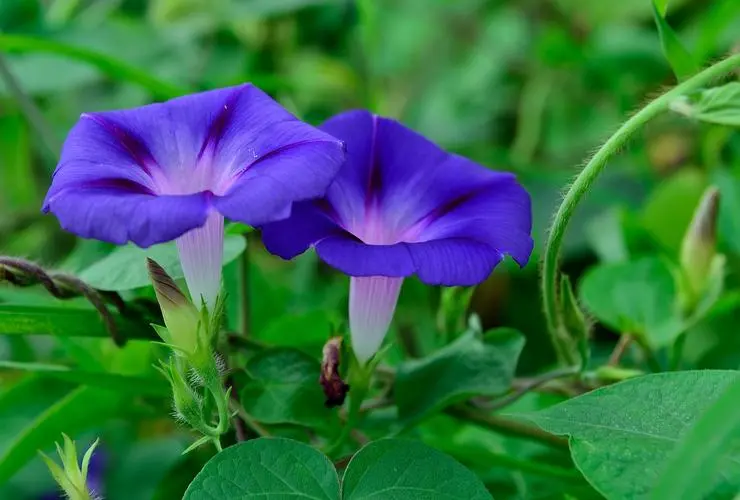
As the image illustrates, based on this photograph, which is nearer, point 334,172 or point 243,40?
point 334,172

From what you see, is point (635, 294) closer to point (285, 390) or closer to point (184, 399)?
point (285, 390)

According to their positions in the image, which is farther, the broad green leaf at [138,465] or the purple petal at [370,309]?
the broad green leaf at [138,465]

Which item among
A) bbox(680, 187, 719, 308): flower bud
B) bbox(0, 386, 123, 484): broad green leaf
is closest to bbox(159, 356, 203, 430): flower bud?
bbox(0, 386, 123, 484): broad green leaf

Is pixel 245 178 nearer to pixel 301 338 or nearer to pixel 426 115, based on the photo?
pixel 301 338

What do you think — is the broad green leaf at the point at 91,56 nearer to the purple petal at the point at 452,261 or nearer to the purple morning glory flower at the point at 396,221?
the purple morning glory flower at the point at 396,221

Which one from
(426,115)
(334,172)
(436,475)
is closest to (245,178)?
(334,172)

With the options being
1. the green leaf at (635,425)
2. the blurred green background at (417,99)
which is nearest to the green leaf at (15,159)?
the blurred green background at (417,99)

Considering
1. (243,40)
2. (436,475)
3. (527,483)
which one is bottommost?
(527,483)
